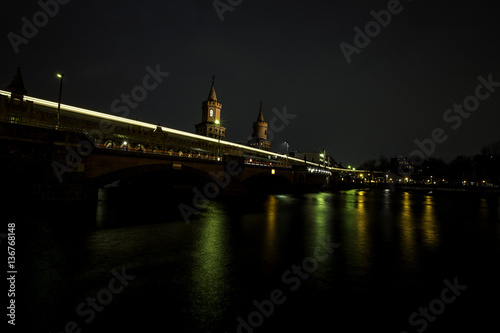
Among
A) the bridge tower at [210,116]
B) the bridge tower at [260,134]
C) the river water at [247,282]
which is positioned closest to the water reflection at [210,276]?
the river water at [247,282]

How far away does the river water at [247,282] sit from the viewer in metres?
4.36

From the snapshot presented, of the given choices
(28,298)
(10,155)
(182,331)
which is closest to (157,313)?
(182,331)

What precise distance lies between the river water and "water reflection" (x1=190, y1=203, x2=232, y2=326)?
0.03 m

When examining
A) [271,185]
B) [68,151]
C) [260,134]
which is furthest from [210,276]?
[260,134]

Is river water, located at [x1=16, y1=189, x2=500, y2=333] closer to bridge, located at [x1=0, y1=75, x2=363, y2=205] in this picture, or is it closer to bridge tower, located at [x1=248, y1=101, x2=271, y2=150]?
bridge, located at [x1=0, y1=75, x2=363, y2=205]

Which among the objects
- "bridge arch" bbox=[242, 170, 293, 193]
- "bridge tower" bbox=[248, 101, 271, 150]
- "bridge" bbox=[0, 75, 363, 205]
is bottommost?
"bridge arch" bbox=[242, 170, 293, 193]

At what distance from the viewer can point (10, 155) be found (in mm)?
15797

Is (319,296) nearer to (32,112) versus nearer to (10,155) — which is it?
(10,155)

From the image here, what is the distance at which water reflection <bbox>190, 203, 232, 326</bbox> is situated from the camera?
463 cm

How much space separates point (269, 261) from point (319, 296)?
95.3 inches

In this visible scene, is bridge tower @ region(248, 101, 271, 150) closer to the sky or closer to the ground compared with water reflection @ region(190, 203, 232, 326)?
closer to the sky

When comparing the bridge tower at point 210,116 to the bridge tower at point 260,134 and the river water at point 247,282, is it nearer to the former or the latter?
the bridge tower at point 260,134

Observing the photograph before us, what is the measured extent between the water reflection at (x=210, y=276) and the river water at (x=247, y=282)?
0.03 meters

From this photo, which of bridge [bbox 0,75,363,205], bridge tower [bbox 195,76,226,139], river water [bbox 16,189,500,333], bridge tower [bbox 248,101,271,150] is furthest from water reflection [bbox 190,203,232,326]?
bridge tower [bbox 248,101,271,150]
